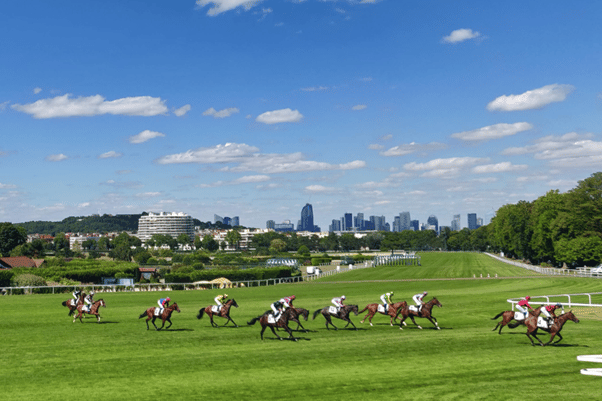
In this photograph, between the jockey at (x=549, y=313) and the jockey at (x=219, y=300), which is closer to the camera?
the jockey at (x=549, y=313)

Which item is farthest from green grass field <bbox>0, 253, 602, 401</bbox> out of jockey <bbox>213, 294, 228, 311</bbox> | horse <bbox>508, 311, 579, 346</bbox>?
jockey <bbox>213, 294, 228, 311</bbox>

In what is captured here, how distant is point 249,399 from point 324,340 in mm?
7333

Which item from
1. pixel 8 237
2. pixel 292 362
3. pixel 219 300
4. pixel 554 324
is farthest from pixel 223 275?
pixel 8 237

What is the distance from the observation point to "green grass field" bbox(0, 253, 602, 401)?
11594 mm

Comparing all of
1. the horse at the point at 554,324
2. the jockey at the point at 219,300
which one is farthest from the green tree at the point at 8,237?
the horse at the point at 554,324

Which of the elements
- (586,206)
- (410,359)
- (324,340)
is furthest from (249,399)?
(586,206)

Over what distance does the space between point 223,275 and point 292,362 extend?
4442 cm

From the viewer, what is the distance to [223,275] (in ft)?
190

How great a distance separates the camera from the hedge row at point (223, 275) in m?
55.5

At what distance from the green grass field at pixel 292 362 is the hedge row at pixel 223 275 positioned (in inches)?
1257

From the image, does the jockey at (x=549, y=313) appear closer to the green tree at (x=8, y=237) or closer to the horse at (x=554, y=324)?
the horse at (x=554, y=324)

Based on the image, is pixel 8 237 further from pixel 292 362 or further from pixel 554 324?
pixel 554 324

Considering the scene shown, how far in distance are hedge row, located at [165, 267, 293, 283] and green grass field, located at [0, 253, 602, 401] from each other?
31933 mm

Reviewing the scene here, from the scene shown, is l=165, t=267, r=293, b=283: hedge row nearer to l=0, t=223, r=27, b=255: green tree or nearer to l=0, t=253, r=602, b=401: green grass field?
l=0, t=253, r=602, b=401: green grass field
